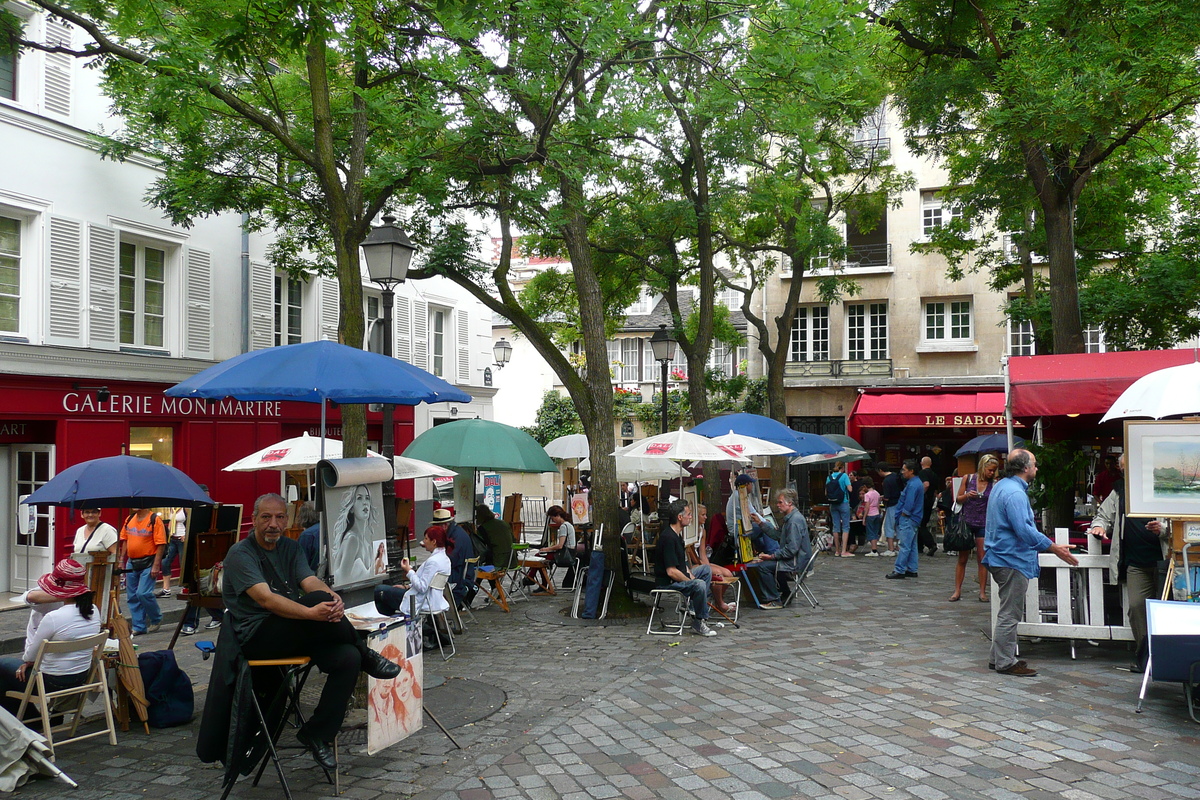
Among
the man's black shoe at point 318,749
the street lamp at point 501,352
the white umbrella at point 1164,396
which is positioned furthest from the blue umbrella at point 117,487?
the street lamp at point 501,352

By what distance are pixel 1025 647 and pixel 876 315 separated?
19.9 meters

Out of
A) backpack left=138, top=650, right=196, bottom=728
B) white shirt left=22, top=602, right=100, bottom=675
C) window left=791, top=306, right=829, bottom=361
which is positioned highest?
window left=791, top=306, right=829, bottom=361

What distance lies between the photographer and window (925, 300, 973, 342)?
2658 cm

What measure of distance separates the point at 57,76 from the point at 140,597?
27.5 ft

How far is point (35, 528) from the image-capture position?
532 inches

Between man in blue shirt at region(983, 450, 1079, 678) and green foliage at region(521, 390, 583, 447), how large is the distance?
24.8m

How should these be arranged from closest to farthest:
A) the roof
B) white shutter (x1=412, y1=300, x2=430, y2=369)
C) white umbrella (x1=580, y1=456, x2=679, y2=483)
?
the roof < white umbrella (x1=580, y1=456, x2=679, y2=483) < white shutter (x1=412, y1=300, x2=430, y2=369)

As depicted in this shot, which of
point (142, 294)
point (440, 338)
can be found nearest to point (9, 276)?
point (142, 294)

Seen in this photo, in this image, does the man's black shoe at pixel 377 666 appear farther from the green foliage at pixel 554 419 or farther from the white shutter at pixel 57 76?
the green foliage at pixel 554 419

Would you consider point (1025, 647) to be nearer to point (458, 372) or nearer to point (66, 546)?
point (66, 546)

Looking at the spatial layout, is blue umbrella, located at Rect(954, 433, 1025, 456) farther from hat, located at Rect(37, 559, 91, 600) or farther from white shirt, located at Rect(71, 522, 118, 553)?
hat, located at Rect(37, 559, 91, 600)

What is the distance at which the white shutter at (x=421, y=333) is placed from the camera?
22.3 m

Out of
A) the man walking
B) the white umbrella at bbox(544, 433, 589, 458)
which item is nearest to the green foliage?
the white umbrella at bbox(544, 433, 589, 458)

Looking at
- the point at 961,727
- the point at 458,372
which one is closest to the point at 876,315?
the point at 458,372
